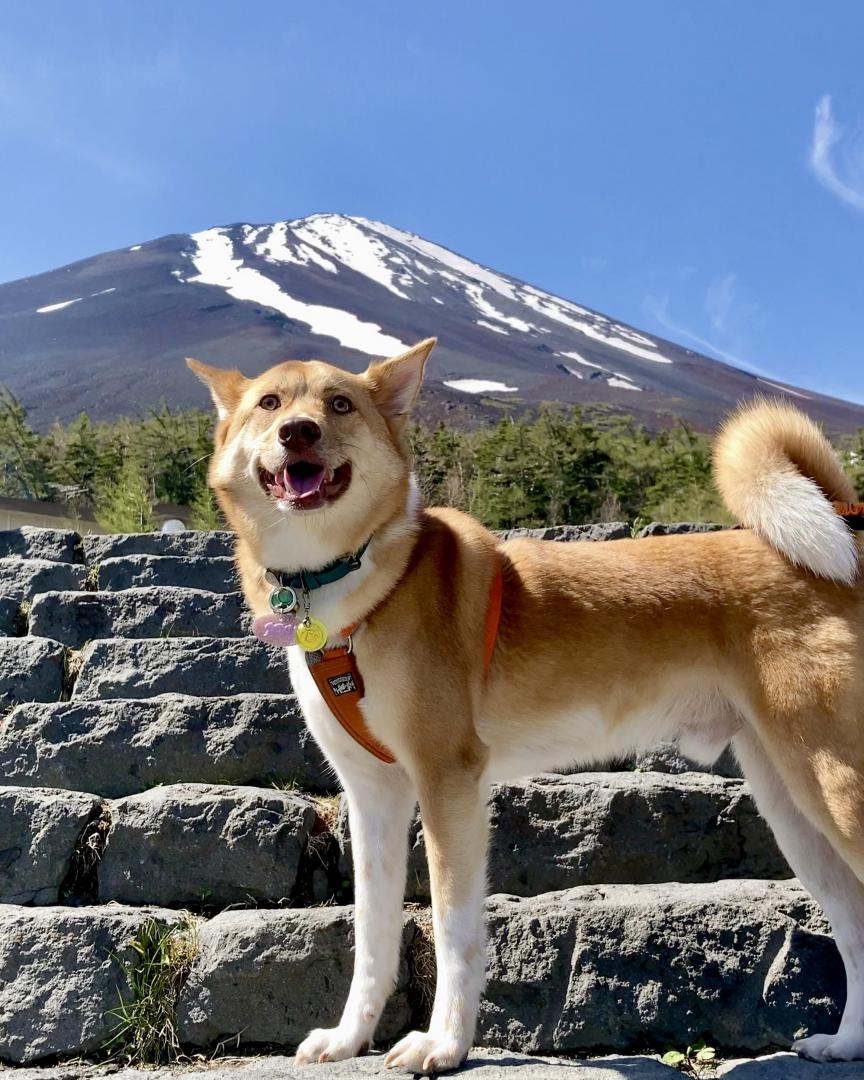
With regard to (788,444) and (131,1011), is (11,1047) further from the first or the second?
(788,444)

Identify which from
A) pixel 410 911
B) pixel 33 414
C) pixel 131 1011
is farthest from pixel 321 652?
pixel 33 414

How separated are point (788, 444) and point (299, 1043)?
262cm

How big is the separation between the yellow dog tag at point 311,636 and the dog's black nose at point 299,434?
0.55m

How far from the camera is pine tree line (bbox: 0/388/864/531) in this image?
15.7 metres

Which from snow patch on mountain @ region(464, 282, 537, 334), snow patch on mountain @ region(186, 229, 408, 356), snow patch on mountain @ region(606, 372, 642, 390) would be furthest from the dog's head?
snow patch on mountain @ region(464, 282, 537, 334)

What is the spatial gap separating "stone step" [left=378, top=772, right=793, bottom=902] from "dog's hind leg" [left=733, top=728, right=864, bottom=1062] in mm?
311

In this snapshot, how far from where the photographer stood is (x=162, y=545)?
290 inches

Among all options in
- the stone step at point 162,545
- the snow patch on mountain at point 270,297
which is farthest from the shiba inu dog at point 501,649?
the snow patch on mountain at point 270,297

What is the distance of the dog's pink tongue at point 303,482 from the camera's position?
9.50ft

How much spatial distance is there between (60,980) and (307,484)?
71.8 inches

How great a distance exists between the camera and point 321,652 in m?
2.89

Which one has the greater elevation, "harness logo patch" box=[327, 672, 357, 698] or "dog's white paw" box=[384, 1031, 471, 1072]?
"harness logo patch" box=[327, 672, 357, 698]

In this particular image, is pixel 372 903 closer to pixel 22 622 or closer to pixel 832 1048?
pixel 832 1048

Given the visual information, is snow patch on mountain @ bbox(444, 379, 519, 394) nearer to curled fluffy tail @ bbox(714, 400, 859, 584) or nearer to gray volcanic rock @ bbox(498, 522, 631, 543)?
gray volcanic rock @ bbox(498, 522, 631, 543)
